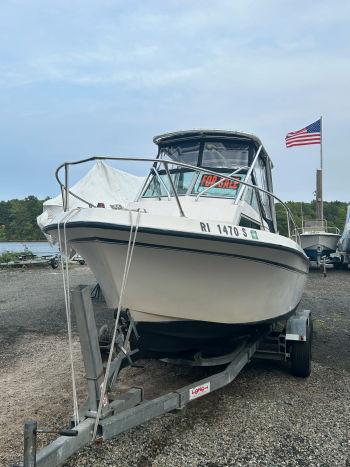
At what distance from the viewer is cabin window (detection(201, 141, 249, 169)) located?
224 inches

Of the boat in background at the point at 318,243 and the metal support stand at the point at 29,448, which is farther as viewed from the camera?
the boat in background at the point at 318,243

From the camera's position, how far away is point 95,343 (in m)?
3.23

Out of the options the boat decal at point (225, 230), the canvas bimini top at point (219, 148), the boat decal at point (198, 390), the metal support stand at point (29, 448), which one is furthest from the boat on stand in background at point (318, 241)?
the metal support stand at point (29, 448)

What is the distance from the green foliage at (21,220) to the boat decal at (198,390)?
45198 mm

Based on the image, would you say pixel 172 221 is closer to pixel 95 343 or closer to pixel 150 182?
pixel 95 343

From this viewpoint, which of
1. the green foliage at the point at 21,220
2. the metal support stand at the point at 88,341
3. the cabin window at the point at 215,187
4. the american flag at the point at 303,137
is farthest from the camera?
the green foliage at the point at 21,220

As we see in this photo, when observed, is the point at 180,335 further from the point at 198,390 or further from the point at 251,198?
the point at 251,198

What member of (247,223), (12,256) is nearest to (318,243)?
(247,223)

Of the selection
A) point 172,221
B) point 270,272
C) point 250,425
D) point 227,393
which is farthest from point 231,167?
point 250,425

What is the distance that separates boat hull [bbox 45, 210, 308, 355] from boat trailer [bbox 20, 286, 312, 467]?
0.26 metres

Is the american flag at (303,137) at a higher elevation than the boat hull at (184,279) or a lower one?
higher

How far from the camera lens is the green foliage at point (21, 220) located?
5216 centimetres

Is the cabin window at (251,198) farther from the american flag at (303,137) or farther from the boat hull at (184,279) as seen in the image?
the american flag at (303,137)

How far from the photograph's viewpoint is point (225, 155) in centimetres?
574
